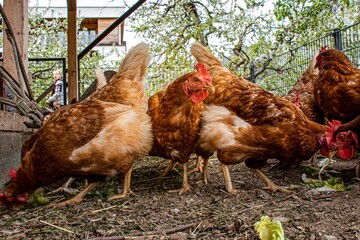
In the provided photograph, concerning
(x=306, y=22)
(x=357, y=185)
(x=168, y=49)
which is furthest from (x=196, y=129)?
(x=168, y=49)

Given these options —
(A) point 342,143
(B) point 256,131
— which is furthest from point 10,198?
(A) point 342,143

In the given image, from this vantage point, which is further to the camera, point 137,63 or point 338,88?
point 338,88

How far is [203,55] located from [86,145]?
1678 mm

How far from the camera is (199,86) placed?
3.12 m

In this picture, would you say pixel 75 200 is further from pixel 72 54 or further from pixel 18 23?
pixel 72 54

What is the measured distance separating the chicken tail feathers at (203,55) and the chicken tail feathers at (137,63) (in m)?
0.63

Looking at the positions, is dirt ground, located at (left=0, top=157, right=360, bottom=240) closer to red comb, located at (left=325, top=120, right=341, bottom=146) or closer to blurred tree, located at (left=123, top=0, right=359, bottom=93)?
red comb, located at (left=325, top=120, right=341, bottom=146)

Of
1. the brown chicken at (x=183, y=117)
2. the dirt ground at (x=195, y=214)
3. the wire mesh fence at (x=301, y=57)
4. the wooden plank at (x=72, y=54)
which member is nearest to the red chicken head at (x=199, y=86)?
the brown chicken at (x=183, y=117)

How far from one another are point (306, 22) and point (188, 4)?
3998 millimetres

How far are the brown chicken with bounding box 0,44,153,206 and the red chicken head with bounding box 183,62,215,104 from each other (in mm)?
450

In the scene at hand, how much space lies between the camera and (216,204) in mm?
2678

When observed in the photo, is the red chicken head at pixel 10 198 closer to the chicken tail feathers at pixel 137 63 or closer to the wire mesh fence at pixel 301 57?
the chicken tail feathers at pixel 137 63

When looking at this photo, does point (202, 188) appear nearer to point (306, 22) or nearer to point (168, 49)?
point (306, 22)

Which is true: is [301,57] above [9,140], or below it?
above
